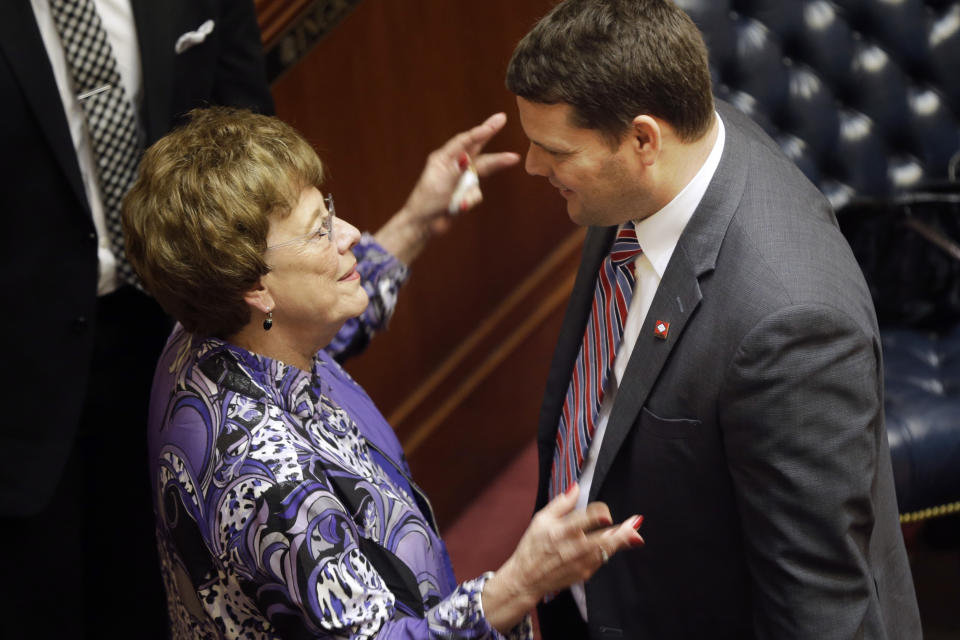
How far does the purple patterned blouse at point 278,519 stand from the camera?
4.81ft

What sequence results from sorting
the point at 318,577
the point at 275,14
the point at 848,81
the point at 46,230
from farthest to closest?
the point at 848,81
the point at 275,14
the point at 46,230
the point at 318,577

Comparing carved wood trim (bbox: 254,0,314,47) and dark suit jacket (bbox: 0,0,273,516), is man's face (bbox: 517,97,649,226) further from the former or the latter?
carved wood trim (bbox: 254,0,314,47)

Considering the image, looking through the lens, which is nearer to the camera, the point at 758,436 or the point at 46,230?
the point at 758,436

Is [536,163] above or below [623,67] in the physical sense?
below

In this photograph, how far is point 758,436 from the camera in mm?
1495

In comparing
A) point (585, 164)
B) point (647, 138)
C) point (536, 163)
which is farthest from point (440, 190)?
point (647, 138)

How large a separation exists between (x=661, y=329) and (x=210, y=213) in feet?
2.31

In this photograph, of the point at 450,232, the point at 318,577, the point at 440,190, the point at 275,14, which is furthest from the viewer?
the point at 450,232

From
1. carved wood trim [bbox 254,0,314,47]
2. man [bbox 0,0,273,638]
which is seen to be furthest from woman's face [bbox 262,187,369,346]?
carved wood trim [bbox 254,0,314,47]

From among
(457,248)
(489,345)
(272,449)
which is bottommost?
A: (489,345)

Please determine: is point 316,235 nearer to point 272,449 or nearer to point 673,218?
point 272,449

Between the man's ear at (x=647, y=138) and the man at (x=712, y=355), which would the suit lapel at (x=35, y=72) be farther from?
the man's ear at (x=647, y=138)

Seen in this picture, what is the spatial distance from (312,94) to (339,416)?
1.04 metres

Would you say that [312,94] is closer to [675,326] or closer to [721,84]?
[721,84]
